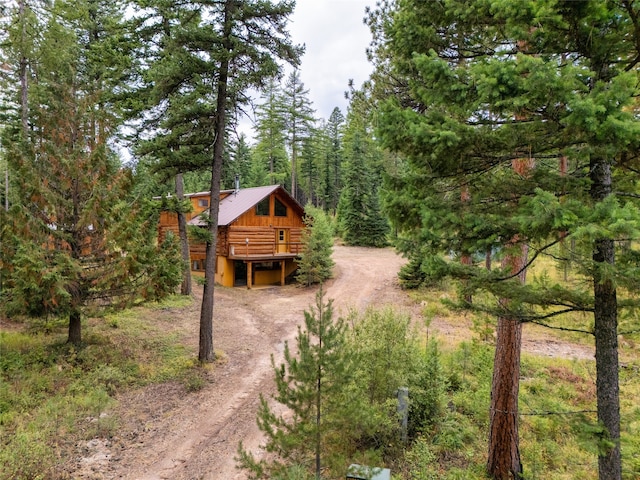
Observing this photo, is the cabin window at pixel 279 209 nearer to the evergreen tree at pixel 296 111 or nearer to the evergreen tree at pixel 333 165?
the evergreen tree at pixel 296 111

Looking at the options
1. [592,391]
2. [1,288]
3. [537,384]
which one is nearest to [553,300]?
[537,384]

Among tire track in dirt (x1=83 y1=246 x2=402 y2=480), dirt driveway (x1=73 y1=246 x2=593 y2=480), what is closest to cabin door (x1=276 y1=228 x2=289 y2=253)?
dirt driveway (x1=73 y1=246 x2=593 y2=480)

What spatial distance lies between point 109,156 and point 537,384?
12.6m

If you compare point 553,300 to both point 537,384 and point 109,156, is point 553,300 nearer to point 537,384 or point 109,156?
point 537,384

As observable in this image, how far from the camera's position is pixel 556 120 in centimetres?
335

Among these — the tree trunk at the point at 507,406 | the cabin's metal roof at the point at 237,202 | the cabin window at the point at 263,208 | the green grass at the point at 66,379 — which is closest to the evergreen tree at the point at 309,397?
the tree trunk at the point at 507,406

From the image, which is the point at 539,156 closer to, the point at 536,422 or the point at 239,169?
the point at 536,422

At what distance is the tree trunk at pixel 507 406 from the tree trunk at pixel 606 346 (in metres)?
1.98

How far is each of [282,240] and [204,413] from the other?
1656 cm

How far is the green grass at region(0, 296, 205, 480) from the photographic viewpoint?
5.84 metres

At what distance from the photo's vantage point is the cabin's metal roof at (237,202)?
21.7 metres

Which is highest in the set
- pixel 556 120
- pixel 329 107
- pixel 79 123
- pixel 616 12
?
pixel 329 107

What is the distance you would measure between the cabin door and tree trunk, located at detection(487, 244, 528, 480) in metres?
18.5

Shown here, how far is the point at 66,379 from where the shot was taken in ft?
26.7
